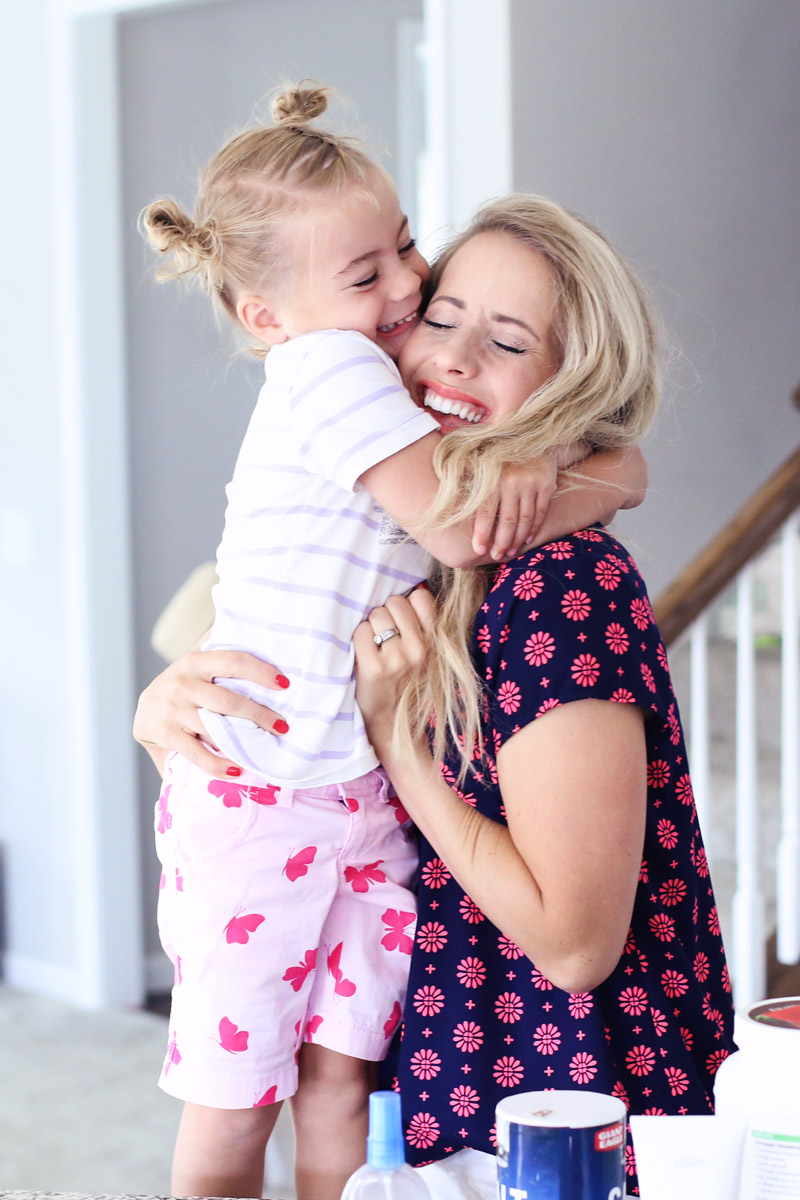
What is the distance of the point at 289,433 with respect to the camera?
1.13 meters

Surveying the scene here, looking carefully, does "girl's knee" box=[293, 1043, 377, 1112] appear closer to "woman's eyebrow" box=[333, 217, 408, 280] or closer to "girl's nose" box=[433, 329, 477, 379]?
"girl's nose" box=[433, 329, 477, 379]

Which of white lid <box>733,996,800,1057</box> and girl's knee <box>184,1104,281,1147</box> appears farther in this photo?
girl's knee <box>184,1104,281,1147</box>

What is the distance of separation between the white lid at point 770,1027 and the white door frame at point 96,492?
3135mm

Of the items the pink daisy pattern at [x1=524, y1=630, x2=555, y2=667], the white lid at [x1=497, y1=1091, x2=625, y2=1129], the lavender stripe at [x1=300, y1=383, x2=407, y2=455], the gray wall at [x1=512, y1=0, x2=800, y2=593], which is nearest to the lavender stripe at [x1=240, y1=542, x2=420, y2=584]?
the lavender stripe at [x1=300, y1=383, x2=407, y2=455]

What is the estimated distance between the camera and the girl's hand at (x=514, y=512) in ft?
3.31

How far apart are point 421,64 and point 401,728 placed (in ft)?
10.6

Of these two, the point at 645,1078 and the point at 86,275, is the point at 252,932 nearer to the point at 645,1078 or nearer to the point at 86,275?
the point at 645,1078

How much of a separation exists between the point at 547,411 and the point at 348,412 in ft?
0.57

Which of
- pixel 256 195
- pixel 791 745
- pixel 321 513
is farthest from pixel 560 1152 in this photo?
pixel 791 745

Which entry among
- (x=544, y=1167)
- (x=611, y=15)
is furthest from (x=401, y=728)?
(x=611, y=15)

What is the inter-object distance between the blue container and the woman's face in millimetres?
633

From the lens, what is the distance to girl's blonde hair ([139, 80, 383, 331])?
1.21m

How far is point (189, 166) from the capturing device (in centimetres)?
372

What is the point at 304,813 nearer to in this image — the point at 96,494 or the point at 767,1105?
the point at 767,1105
